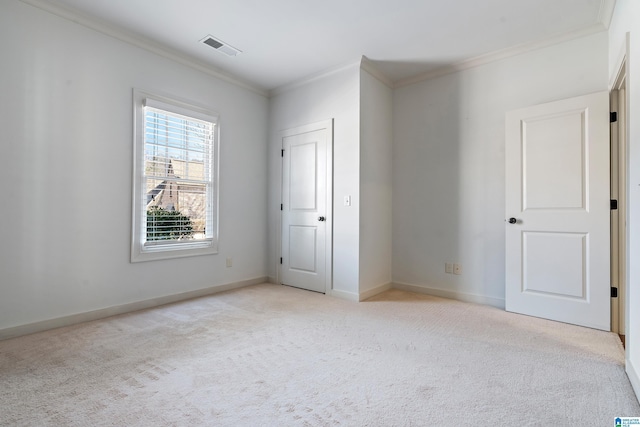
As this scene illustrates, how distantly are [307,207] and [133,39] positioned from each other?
2561mm

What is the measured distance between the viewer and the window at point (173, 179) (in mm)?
3250

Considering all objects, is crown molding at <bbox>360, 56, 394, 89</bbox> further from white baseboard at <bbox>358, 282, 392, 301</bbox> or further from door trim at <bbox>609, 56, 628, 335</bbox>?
white baseboard at <bbox>358, 282, 392, 301</bbox>

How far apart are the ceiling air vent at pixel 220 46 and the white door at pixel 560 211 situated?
295 centimetres

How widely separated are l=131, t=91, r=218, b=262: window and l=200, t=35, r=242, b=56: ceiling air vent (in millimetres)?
711

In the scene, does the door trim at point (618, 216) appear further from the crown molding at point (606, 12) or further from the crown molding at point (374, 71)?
the crown molding at point (374, 71)

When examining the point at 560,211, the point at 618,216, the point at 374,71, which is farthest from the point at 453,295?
the point at 374,71

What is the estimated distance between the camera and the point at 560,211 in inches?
114

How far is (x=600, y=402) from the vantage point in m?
1.67

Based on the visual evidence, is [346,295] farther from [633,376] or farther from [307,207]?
[633,376]

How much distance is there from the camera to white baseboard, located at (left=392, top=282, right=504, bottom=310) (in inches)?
134

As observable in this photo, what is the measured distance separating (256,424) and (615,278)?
10.1 ft

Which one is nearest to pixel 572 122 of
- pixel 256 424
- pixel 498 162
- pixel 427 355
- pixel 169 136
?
pixel 498 162

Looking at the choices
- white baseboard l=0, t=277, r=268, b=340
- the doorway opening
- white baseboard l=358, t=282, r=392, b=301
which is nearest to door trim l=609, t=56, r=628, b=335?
the doorway opening

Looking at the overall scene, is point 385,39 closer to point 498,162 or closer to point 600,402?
point 498,162
